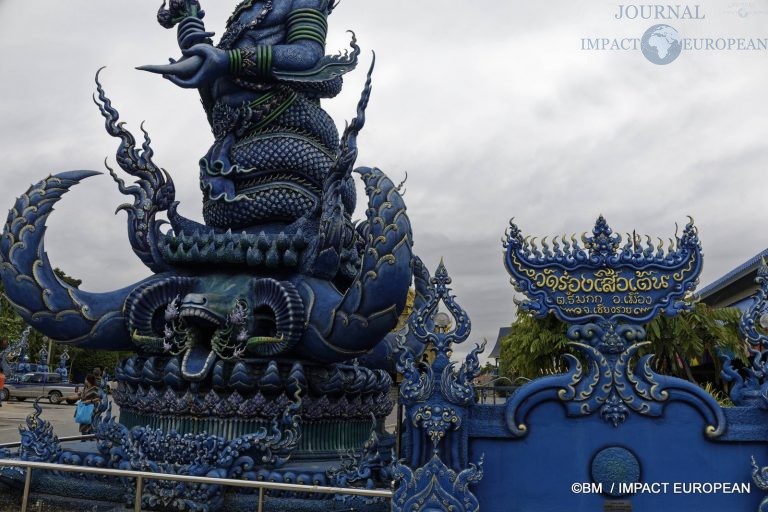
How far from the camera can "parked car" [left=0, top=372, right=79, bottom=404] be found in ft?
96.5

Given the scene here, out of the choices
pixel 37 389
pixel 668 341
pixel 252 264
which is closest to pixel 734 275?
pixel 668 341

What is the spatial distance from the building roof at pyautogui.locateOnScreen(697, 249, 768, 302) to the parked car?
86.0 ft

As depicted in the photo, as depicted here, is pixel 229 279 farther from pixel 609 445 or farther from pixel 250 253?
pixel 609 445

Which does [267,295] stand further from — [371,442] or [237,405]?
[371,442]

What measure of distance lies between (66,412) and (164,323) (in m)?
19.2

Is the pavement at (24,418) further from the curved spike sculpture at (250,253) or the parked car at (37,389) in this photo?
the curved spike sculpture at (250,253)

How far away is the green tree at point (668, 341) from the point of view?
1811 cm

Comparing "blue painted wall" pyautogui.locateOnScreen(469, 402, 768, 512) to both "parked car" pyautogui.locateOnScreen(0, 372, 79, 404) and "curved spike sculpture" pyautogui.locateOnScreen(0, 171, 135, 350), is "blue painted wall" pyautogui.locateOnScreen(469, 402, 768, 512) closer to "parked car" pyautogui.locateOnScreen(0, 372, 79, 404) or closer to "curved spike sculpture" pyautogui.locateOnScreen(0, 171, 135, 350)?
"curved spike sculpture" pyautogui.locateOnScreen(0, 171, 135, 350)

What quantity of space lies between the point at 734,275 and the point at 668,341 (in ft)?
30.5

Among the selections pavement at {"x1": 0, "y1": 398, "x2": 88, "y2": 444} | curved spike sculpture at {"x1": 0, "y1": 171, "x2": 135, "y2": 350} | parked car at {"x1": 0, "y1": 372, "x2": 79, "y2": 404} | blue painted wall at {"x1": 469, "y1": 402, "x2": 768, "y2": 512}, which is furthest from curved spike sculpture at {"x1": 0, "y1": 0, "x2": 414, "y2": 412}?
parked car at {"x1": 0, "y1": 372, "x2": 79, "y2": 404}

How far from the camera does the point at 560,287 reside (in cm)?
630

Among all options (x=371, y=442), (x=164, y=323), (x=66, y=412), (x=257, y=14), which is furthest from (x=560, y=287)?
(x=66, y=412)

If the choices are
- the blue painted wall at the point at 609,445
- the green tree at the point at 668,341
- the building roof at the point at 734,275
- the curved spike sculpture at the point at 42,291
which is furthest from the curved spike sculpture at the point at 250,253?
the building roof at the point at 734,275

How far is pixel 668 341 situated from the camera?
60.0 feet
